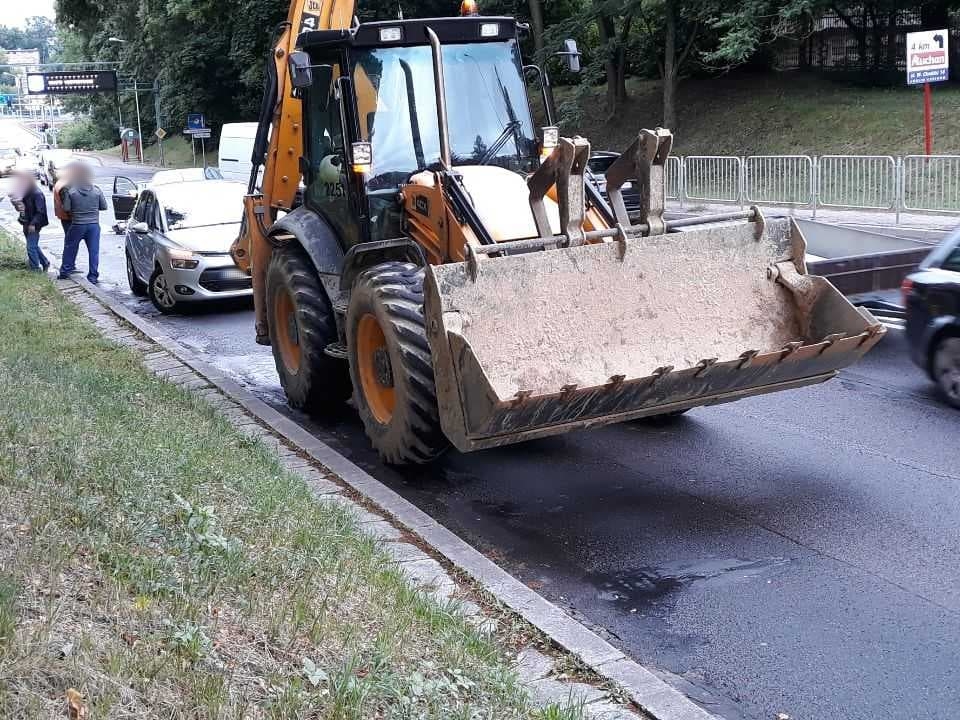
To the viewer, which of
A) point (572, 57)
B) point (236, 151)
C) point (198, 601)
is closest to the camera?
point (198, 601)

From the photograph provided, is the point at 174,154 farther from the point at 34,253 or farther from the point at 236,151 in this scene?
the point at 34,253

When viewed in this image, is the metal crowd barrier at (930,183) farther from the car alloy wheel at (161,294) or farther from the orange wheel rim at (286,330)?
the orange wheel rim at (286,330)

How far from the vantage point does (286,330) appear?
10.0 metres

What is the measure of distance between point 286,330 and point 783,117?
1024 inches

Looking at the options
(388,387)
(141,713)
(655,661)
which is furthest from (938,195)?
(141,713)

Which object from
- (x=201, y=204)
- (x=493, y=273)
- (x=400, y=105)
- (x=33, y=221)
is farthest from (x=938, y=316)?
(x=33, y=221)

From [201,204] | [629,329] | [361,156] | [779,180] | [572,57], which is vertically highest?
[572,57]

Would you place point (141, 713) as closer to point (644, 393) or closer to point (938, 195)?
point (644, 393)

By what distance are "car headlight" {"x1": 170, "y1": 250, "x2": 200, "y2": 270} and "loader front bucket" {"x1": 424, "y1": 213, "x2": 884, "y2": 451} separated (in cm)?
887

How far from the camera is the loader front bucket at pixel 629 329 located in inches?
259

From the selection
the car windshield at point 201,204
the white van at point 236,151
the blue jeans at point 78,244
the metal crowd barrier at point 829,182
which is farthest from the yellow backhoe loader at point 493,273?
the white van at point 236,151

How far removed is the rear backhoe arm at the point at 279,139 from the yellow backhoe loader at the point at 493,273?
0.56m

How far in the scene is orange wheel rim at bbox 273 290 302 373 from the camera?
9.87 meters

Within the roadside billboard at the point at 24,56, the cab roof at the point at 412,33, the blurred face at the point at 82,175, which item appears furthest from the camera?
the roadside billboard at the point at 24,56
